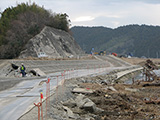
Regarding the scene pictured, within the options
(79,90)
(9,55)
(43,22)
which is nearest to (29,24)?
(43,22)

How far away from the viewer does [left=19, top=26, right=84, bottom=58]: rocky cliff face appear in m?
59.7

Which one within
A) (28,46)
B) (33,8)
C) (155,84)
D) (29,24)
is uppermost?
(33,8)

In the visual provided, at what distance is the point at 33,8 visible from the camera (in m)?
79.6

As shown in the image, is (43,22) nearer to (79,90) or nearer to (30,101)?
(79,90)

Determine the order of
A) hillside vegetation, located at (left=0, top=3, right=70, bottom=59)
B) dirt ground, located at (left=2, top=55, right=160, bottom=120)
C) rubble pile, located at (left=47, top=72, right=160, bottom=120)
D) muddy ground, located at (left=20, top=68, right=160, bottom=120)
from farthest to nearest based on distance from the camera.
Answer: hillside vegetation, located at (left=0, top=3, right=70, bottom=59) → rubble pile, located at (left=47, top=72, right=160, bottom=120) → muddy ground, located at (left=20, top=68, right=160, bottom=120) → dirt ground, located at (left=2, top=55, right=160, bottom=120)

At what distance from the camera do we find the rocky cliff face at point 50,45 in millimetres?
59656

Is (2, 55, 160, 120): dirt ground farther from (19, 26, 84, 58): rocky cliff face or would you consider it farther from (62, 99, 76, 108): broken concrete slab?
(19, 26, 84, 58): rocky cliff face

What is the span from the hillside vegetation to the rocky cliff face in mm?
2091

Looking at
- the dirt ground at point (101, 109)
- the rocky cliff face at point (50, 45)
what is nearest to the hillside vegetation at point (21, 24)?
the rocky cliff face at point (50, 45)

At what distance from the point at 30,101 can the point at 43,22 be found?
6076 cm

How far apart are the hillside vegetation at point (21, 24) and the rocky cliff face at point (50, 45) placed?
2.09 meters

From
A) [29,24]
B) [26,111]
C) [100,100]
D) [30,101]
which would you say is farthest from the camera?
[29,24]

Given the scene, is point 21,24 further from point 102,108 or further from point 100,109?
point 100,109

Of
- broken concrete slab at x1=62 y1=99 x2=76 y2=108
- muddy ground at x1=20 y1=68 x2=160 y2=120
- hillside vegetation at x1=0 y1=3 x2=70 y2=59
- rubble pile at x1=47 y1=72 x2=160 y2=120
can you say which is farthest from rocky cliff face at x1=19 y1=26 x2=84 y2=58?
broken concrete slab at x1=62 y1=99 x2=76 y2=108
